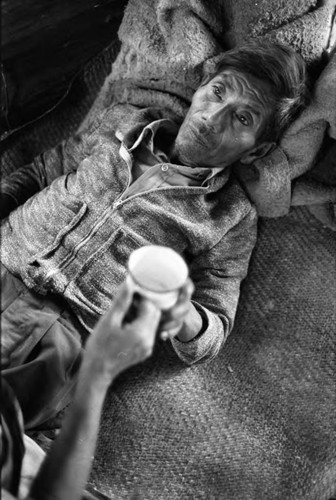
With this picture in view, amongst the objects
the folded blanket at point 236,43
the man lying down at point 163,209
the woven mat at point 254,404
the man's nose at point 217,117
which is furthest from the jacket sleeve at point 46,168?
the woven mat at point 254,404

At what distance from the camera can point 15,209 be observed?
1.39 metres

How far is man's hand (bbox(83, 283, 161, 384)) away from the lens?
79 cm

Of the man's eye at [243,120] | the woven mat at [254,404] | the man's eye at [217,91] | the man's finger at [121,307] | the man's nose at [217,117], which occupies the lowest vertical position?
the woven mat at [254,404]

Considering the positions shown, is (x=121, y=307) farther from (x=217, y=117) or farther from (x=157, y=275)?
(x=217, y=117)

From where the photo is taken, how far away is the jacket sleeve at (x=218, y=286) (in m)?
1.25

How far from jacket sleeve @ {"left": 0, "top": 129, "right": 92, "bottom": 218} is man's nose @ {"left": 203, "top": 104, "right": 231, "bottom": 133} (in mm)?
334

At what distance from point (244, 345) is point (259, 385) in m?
0.11

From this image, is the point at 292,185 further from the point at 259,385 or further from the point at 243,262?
the point at 259,385

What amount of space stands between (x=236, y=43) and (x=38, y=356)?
896mm

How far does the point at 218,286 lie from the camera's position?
134cm

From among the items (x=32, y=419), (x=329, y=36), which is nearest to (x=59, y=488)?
(x=32, y=419)

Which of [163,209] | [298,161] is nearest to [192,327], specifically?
[163,209]

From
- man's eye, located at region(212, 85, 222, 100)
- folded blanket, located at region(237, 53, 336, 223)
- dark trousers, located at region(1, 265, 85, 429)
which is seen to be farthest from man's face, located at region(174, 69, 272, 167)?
dark trousers, located at region(1, 265, 85, 429)

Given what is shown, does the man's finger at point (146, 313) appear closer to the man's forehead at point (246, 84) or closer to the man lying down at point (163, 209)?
the man lying down at point (163, 209)
